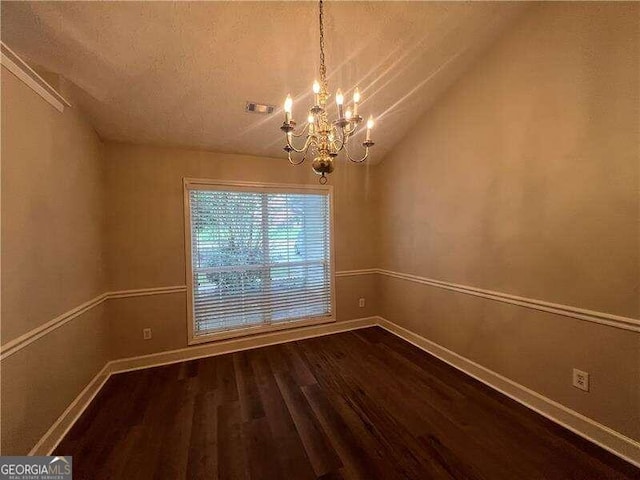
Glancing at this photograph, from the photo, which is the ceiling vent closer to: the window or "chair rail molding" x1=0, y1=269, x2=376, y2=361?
the window

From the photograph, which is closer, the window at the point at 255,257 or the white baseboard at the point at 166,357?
the white baseboard at the point at 166,357

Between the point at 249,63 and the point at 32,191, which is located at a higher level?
the point at 249,63

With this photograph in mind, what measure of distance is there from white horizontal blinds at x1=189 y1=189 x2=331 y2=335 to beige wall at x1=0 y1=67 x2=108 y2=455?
0.97 meters

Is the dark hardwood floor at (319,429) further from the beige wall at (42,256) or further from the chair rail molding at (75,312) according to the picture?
the chair rail molding at (75,312)

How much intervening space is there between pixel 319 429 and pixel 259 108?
273 centimetres

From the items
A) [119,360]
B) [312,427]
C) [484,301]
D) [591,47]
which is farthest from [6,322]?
[591,47]

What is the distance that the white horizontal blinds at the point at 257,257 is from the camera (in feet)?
9.80

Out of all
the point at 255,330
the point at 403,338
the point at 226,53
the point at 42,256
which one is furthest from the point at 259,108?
the point at 403,338

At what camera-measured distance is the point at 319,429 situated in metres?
1.84

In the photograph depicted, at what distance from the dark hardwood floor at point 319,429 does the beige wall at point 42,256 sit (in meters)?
0.41

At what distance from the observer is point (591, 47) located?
1.63 metres

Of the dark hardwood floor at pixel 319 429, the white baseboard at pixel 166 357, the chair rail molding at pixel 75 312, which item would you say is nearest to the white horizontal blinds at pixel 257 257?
the white baseboard at pixel 166 357

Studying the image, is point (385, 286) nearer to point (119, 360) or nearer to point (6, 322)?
point (119, 360)

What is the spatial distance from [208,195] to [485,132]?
9.45 ft
